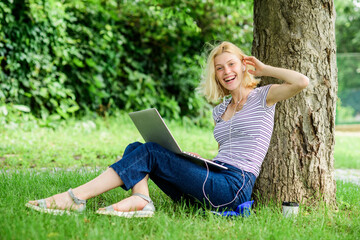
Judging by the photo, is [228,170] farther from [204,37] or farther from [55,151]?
[204,37]

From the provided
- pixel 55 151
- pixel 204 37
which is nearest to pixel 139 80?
pixel 204 37

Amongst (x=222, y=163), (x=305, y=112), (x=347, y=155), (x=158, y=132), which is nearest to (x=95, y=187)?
(x=158, y=132)

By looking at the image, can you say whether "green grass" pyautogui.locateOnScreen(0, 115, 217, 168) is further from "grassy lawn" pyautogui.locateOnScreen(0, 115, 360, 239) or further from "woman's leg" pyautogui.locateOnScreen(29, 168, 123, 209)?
"woman's leg" pyautogui.locateOnScreen(29, 168, 123, 209)

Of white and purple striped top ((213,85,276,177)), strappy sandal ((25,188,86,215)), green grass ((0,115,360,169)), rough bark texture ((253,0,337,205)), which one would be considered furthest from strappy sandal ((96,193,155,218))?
green grass ((0,115,360,169))

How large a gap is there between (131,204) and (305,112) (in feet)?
4.93

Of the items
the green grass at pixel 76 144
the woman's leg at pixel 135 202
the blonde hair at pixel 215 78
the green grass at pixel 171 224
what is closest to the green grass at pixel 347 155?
the green grass at pixel 76 144

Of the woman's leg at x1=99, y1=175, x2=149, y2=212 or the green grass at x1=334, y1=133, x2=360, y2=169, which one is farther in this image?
the green grass at x1=334, y1=133, x2=360, y2=169

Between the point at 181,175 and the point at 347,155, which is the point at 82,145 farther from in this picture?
the point at 347,155

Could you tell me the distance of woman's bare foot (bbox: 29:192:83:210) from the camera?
2523 mm

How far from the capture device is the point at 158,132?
8.95 feet

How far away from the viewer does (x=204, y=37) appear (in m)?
9.19

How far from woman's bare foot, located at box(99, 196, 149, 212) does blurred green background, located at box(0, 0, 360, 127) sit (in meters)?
3.74

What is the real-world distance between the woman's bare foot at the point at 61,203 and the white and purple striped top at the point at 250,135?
3.49 ft

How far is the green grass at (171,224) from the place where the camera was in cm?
220
